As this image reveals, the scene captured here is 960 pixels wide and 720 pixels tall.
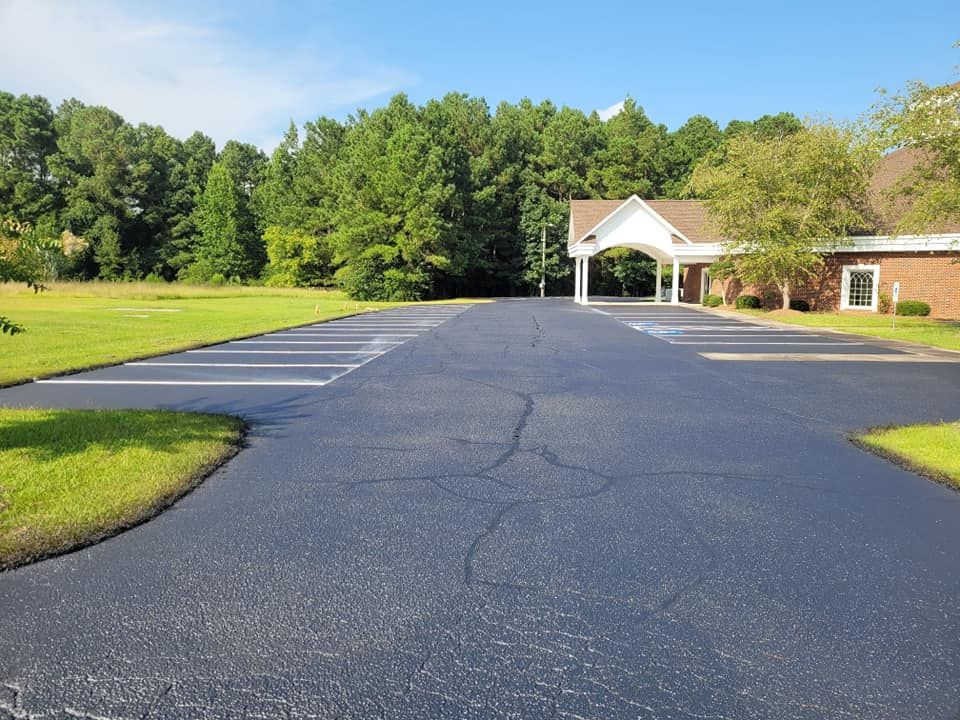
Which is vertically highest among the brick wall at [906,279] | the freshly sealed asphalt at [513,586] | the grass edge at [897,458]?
the brick wall at [906,279]

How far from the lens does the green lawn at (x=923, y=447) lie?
6.04 meters

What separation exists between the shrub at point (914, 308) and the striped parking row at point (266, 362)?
61.3 ft

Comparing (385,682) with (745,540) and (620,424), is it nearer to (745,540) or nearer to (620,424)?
(745,540)

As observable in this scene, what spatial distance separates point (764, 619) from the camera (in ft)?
11.3

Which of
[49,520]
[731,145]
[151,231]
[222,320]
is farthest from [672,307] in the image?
[151,231]

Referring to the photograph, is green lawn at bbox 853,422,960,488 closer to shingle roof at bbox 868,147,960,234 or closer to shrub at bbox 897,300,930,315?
shingle roof at bbox 868,147,960,234

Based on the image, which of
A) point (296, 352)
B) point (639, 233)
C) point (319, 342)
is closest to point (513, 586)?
point (296, 352)

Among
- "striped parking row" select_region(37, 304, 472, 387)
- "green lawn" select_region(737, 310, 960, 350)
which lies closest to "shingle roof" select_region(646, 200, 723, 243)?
"green lawn" select_region(737, 310, 960, 350)

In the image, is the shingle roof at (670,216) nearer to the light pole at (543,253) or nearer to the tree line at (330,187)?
the tree line at (330,187)

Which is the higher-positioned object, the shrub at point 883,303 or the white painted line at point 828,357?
the shrub at point 883,303

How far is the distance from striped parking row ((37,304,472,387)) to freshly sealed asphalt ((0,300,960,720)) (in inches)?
153

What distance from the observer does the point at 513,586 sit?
12.4 ft

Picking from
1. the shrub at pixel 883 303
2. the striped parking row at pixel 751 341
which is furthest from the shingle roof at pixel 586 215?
the striped parking row at pixel 751 341

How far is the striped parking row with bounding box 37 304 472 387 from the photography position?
36.0ft
